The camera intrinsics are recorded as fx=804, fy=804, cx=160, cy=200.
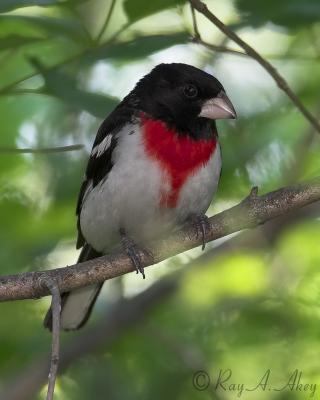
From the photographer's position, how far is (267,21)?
2838mm

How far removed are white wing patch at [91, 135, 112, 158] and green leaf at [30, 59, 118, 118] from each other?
101cm

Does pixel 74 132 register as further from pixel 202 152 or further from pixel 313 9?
pixel 313 9

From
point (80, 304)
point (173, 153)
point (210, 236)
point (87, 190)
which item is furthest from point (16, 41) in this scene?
point (80, 304)

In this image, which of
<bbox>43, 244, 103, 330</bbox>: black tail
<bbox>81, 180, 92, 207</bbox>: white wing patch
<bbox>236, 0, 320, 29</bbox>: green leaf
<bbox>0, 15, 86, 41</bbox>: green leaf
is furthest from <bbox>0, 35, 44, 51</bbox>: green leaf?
<bbox>43, 244, 103, 330</bbox>: black tail

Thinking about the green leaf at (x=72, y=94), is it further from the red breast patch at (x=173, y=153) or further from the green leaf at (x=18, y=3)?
the red breast patch at (x=173, y=153)

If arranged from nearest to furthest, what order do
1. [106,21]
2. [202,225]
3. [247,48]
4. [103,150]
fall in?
[106,21] → [247,48] → [202,225] → [103,150]

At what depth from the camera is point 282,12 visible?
111 inches

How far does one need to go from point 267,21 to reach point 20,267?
160 cm

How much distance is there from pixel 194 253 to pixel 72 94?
75.9 inches

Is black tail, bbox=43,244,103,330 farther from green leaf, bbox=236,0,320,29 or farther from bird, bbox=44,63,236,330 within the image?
green leaf, bbox=236,0,320,29

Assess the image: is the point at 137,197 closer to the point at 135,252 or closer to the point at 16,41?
the point at 135,252

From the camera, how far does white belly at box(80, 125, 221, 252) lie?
380 cm

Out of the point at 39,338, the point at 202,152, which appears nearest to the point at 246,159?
the point at 202,152

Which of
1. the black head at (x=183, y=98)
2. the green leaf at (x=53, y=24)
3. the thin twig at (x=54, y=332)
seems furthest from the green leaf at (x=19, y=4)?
the black head at (x=183, y=98)
